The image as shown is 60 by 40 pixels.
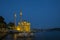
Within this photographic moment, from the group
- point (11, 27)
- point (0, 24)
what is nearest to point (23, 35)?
point (0, 24)

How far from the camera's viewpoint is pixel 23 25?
267ft

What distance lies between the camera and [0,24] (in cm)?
6047

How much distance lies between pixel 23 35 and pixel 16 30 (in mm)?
31211

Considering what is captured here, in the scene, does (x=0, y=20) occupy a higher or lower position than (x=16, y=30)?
higher

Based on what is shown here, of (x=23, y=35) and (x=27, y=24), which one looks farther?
(x=27, y=24)

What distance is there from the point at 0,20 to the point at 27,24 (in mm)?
21874

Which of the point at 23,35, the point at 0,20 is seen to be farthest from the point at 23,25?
the point at 23,35

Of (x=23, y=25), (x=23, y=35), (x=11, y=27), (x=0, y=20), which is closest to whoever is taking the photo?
(x=23, y=35)

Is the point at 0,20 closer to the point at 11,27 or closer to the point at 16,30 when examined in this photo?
the point at 16,30

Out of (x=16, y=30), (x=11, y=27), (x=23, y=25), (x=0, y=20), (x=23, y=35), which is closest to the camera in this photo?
(x=23, y=35)

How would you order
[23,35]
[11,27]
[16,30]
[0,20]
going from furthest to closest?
1. [11,27]
2. [16,30]
3. [0,20]
4. [23,35]

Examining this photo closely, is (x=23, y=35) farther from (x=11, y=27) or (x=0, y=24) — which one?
(x=11, y=27)

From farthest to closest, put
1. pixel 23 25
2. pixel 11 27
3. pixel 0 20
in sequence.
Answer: pixel 11 27 → pixel 23 25 → pixel 0 20

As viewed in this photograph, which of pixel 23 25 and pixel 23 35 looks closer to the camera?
pixel 23 35
